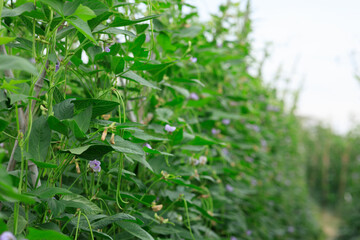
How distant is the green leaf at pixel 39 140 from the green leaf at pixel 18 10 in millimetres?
214

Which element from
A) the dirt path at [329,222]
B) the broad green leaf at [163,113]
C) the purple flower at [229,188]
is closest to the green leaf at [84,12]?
the broad green leaf at [163,113]

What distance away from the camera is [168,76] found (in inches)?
53.7

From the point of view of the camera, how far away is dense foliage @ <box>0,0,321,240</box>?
2.32ft

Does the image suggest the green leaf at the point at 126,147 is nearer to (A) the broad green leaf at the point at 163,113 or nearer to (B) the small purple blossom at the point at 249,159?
(A) the broad green leaf at the point at 163,113

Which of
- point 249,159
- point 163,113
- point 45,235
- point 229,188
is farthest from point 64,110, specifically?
point 249,159

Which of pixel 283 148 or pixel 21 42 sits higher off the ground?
pixel 21 42

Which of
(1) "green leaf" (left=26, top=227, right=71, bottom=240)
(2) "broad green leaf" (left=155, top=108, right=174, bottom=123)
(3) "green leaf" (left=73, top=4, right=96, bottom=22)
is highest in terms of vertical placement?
(3) "green leaf" (left=73, top=4, right=96, bottom=22)

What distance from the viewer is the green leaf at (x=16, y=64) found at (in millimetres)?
509

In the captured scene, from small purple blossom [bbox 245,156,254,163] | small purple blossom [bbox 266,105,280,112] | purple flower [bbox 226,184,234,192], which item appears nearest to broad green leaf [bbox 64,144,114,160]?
purple flower [bbox 226,184,234,192]

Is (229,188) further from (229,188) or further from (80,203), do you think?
(80,203)

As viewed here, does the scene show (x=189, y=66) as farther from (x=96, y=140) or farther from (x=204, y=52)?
(x=96, y=140)

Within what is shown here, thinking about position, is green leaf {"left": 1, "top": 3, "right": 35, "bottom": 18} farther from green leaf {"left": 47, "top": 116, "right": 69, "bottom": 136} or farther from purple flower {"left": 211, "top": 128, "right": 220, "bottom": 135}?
purple flower {"left": 211, "top": 128, "right": 220, "bottom": 135}

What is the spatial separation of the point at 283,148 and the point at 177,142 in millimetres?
3452

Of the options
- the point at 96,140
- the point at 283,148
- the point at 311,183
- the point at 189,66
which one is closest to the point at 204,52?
the point at 189,66
